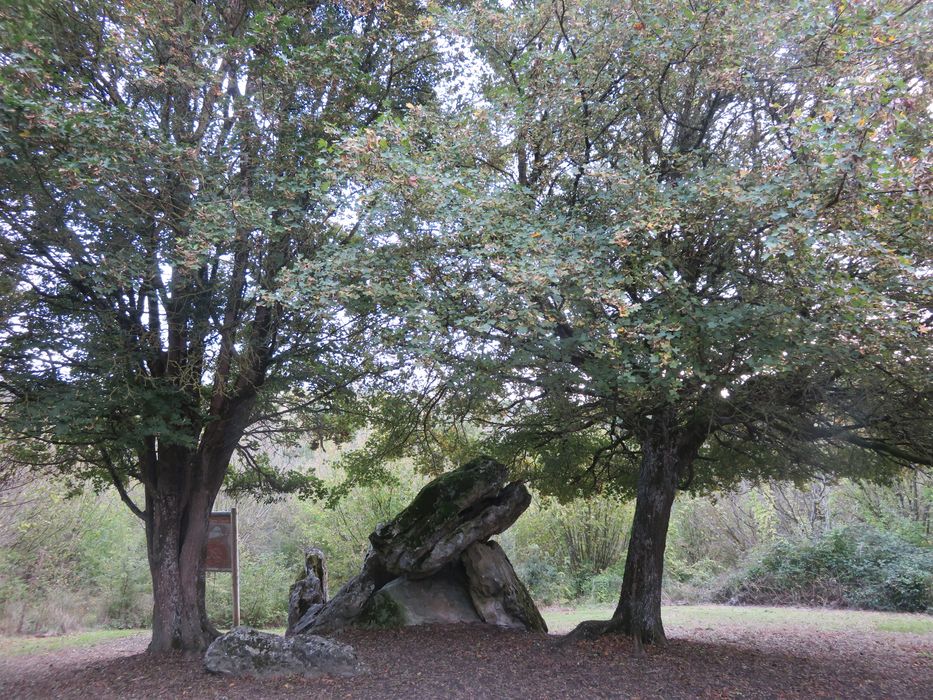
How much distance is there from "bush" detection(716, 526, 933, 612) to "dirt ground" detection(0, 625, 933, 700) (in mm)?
5749

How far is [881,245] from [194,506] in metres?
8.88

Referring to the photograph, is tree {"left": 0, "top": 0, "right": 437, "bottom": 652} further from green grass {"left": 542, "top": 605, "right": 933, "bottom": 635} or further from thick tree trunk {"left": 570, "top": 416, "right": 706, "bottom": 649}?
green grass {"left": 542, "top": 605, "right": 933, "bottom": 635}

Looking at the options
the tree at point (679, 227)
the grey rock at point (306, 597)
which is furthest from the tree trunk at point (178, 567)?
the tree at point (679, 227)

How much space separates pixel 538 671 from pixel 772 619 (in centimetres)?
870

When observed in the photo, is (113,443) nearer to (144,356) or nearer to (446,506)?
(144,356)

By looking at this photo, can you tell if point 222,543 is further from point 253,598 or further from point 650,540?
point 253,598

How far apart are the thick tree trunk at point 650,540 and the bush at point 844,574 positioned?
9650 mm

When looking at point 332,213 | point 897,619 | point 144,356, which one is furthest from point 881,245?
point 897,619

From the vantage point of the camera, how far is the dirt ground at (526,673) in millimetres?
6902

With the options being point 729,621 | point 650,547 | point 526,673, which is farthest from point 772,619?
point 526,673

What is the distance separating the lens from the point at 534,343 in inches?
271

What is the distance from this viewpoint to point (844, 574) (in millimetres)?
16219

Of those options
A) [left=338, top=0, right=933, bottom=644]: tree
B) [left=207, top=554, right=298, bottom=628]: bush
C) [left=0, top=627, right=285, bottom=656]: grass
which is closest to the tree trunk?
[left=0, top=627, right=285, bottom=656]: grass

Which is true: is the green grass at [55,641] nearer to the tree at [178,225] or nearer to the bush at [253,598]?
the bush at [253,598]
